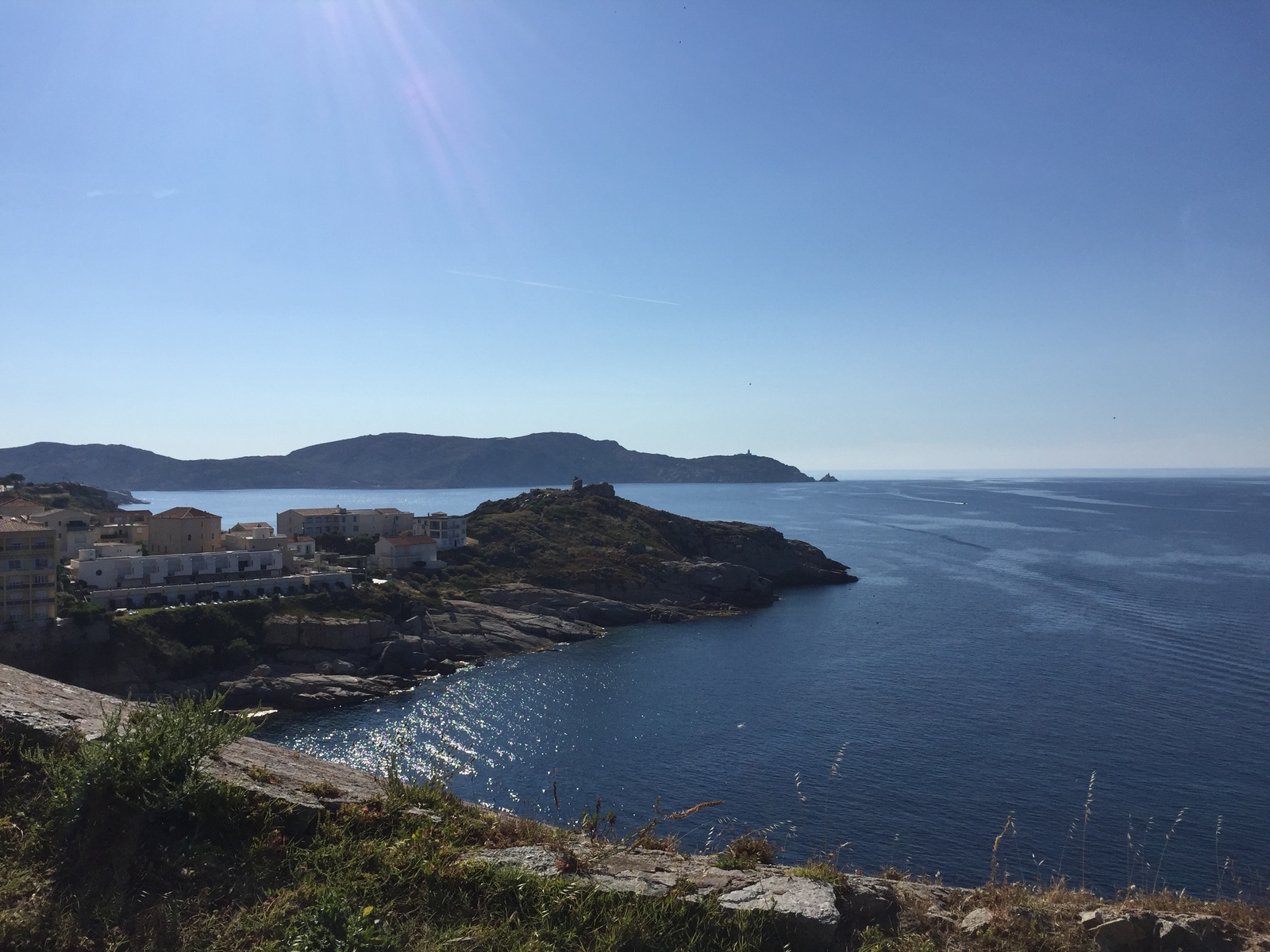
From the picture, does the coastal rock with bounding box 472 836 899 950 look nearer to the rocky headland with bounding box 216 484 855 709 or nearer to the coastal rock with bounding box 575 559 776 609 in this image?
the rocky headland with bounding box 216 484 855 709

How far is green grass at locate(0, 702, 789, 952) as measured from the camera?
4.49 meters

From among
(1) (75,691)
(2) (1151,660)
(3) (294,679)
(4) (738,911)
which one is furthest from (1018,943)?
(2) (1151,660)

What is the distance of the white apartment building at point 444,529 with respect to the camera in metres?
73.0

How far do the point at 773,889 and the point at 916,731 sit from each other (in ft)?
105

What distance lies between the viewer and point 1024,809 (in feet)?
84.8

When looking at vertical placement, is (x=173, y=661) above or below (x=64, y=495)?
below

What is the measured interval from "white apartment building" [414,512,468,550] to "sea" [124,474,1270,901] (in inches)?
881

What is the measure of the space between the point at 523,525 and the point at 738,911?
7681cm

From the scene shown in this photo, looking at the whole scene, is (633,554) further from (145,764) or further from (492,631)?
(145,764)

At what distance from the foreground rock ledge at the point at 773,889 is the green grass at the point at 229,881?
18 cm

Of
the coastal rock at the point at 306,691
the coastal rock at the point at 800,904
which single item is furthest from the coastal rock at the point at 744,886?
the coastal rock at the point at 306,691

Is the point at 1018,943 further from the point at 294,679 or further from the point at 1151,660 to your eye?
the point at 1151,660

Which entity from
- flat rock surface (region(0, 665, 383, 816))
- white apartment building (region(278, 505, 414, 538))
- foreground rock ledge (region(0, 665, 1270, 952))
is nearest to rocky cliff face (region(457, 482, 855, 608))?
white apartment building (region(278, 505, 414, 538))

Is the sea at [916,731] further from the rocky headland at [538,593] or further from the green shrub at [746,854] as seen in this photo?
the rocky headland at [538,593]
